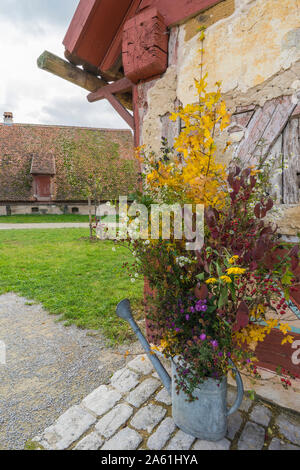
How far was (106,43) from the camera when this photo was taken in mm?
2904

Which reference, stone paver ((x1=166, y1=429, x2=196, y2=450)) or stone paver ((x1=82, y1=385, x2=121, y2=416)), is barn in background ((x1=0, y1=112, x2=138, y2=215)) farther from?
stone paver ((x1=166, y1=429, x2=196, y2=450))

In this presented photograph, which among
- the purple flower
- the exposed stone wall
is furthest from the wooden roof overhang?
the purple flower

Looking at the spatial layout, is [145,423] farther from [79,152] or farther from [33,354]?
[79,152]

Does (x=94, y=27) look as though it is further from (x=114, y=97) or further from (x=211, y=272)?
(x=211, y=272)

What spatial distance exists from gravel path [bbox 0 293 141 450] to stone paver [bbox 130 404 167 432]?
0.52 meters

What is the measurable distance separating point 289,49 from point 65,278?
4864mm

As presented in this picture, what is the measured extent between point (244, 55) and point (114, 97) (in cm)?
159

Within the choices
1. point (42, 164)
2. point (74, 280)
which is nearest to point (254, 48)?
point (74, 280)

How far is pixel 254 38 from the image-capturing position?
189 centimetres

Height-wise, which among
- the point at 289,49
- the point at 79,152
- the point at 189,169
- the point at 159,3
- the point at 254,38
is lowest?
the point at 189,169

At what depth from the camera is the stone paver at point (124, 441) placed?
5.28ft

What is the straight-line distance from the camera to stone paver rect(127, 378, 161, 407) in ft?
6.54

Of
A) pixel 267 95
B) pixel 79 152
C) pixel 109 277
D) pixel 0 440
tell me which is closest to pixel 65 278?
pixel 109 277

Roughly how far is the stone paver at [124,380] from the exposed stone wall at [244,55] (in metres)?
1.72
